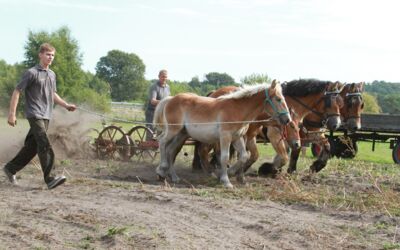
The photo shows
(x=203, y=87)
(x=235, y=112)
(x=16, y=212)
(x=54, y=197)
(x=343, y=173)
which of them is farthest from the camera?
(x=203, y=87)

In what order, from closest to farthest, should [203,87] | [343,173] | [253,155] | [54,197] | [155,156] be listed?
[54,197], [253,155], [343,173], [155,156], [203,87]

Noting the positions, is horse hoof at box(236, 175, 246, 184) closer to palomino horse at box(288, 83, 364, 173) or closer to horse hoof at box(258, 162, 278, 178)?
horse hoof at box(258, 162, 278, 178)

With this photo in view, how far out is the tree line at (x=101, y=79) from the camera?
174 ft

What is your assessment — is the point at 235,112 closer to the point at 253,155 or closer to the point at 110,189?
the point at 253,155

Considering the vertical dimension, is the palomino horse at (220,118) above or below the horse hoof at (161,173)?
above

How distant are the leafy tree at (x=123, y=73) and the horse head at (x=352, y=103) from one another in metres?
86.1

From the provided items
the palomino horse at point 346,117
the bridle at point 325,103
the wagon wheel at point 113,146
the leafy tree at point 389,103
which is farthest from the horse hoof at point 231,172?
the leafy tree at point 389,103

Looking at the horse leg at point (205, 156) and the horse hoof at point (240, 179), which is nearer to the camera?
the horse hoof at point (240, 179)

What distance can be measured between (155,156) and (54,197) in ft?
19.1

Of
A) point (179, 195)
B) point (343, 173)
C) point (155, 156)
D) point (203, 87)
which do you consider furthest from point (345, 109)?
point (203, 87)

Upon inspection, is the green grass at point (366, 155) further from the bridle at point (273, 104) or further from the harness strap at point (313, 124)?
the bridle at point (273, 104)

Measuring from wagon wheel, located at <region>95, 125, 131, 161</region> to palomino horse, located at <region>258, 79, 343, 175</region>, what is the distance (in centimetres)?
348

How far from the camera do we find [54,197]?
7.94 metres

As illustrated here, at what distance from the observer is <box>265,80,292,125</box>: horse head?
950 cm
